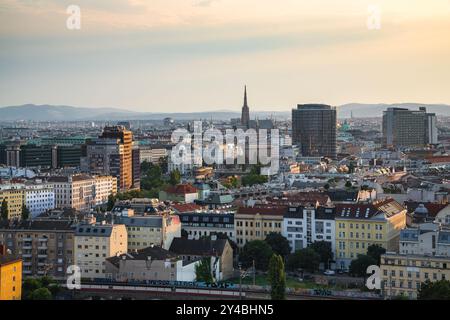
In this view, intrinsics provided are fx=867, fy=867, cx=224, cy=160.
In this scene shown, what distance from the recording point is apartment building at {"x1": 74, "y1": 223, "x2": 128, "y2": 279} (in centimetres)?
1349

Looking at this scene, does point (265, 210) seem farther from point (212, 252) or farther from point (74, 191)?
point (74, 191)

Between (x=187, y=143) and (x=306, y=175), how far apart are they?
1748cm

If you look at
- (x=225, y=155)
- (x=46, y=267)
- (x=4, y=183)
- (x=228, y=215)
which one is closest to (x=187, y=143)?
(x=225, y=155)

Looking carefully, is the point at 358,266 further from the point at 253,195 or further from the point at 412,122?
the point at 412,122

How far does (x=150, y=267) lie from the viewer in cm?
→ 1259

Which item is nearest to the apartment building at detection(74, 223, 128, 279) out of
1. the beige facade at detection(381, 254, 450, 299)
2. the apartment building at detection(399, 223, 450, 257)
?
the beige facade at detection(381, 254, 450, 299)

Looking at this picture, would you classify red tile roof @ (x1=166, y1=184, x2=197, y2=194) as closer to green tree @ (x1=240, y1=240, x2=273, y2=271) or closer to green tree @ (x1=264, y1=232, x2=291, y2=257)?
green tree @ (x1=264, y1=232, x2=291, y2=257)

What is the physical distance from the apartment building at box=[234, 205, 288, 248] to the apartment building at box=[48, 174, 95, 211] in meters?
8.22

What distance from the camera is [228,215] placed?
16688mm

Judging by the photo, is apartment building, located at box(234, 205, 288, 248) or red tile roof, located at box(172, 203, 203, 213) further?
red tile roof, located at box(172, 203, 203, 213)

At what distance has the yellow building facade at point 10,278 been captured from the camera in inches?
410

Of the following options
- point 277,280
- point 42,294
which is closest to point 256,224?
point 277,280

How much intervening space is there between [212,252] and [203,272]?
2.71 ft

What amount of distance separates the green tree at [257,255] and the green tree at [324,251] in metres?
0.86
